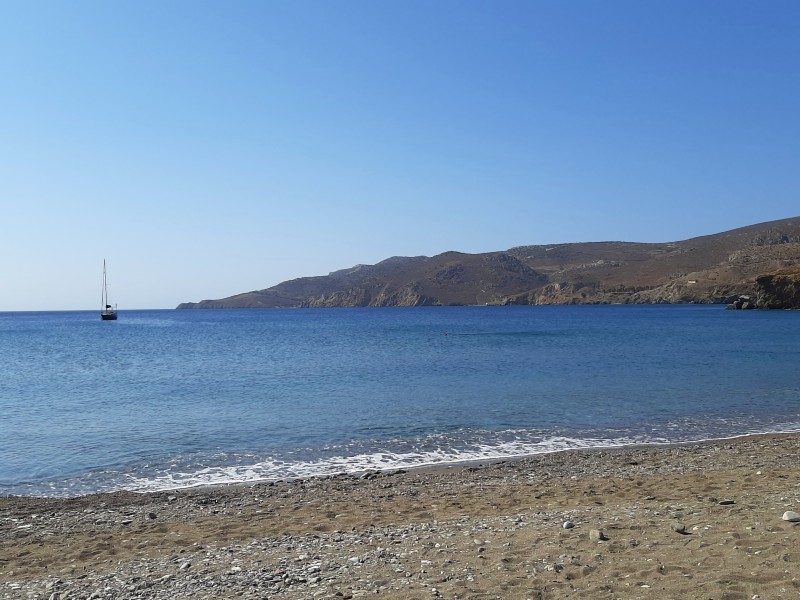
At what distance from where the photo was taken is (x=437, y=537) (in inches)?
348

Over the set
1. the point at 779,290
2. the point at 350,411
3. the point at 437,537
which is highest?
the point at 779,290

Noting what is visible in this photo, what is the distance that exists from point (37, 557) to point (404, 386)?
2148 cm

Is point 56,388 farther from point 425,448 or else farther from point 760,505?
point 760,505

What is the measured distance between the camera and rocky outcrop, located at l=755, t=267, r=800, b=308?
4377 inches

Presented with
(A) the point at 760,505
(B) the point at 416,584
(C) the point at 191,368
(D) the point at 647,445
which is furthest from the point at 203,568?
(C) the point at 191,368

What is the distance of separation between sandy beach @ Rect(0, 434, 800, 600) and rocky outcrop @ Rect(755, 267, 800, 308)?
375 ft

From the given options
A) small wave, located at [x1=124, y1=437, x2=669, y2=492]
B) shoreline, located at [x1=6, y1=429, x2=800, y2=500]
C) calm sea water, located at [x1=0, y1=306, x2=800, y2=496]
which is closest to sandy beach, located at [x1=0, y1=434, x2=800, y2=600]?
shoreline, located at [x1=6, y1=429, x2=800, y2=500]

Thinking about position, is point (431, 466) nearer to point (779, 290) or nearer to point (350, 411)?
point (350, 411)

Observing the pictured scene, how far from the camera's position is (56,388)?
105 feet

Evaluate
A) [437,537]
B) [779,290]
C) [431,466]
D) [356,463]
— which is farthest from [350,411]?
[779,290]

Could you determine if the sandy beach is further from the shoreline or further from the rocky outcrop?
the rocky outcrop

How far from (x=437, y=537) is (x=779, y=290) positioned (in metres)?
124

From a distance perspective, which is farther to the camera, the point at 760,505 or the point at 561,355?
the point at 561,355

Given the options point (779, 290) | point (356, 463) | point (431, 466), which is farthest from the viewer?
point (779, 290)
